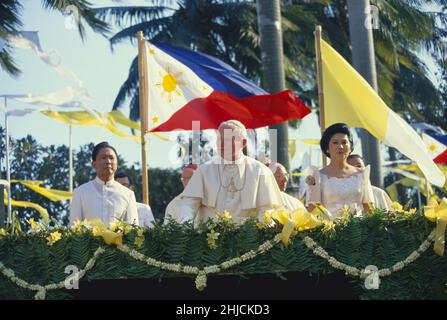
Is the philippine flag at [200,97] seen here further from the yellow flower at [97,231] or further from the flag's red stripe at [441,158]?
the flag's red stripe at [441,158]

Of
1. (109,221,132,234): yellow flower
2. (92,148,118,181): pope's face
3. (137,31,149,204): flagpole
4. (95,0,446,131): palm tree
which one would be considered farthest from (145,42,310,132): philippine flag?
(95,0,446,131): palm tree

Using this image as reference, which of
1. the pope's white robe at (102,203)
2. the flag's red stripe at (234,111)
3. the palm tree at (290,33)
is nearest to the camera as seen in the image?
the pope's white robe at (102,203)

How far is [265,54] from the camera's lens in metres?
13.3

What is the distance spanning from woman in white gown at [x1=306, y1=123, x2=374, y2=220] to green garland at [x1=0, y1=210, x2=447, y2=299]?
179 centimetres

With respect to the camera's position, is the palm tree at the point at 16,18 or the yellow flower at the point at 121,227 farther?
the palm tree at the point at 16,18

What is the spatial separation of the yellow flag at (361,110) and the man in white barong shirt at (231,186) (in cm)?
277

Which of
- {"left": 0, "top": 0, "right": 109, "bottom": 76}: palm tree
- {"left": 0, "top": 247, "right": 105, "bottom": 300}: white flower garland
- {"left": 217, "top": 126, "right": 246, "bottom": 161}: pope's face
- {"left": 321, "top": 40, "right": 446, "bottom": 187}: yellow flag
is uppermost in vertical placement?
{"left": 0, "top": 0, "right": 109, "bottom": 76}: palm tree

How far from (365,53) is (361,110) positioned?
8.72 ft

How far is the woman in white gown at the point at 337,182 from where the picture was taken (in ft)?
24.7

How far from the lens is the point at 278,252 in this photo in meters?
5.65

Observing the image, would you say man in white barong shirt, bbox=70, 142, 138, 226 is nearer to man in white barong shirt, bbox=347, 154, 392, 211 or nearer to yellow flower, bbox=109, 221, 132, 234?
man in white barong shirt, bbox=347, 154, 392, 211

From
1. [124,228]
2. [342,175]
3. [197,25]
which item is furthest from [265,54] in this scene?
[197,25]

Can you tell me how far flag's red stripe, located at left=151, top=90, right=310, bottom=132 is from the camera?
11438 millimetres

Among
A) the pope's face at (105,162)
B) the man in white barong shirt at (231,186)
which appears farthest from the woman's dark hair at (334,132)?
the pope's face at (105,162)
